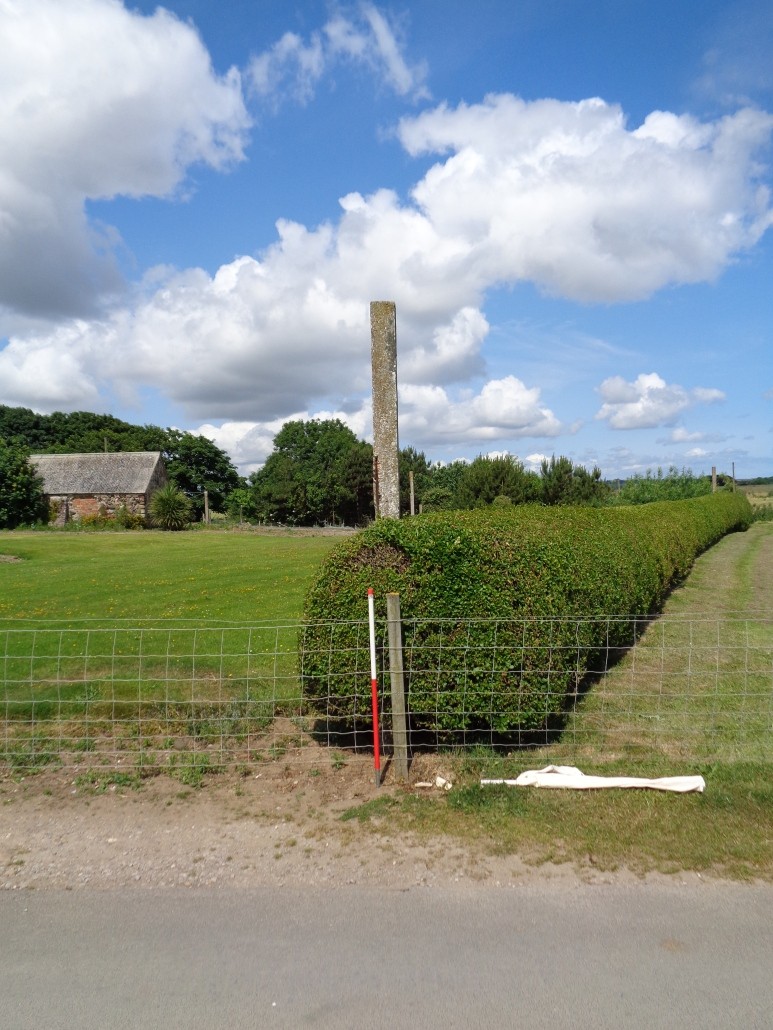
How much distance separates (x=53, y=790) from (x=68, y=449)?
86.1 m

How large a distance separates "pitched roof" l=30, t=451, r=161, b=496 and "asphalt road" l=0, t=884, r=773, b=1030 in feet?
168

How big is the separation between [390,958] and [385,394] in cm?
476

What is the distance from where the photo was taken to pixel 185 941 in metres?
3.43

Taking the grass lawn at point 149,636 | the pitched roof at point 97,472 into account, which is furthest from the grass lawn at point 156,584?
the pitched roof at point 97,472

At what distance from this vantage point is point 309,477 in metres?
67.6

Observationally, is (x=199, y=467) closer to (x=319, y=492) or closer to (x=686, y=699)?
(x=319, y=492)

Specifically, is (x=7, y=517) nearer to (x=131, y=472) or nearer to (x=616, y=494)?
(x=131, y=472)

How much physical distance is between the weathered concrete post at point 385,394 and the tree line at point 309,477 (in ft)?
67.5

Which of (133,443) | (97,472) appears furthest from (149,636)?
(133,443)

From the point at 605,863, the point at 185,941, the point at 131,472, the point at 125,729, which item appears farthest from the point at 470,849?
the point at 131,472

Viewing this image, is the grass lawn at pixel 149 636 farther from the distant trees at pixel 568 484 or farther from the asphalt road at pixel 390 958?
the distant trees at pixel 568 484

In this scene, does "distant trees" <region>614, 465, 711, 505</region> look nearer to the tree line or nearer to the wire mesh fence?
the tree line

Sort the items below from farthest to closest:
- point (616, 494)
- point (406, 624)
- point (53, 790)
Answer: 1. point (616, 494)
2. point (406, 624)
3. point (53, 790)

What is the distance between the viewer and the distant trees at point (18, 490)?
151ft
